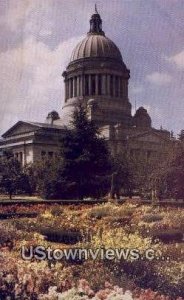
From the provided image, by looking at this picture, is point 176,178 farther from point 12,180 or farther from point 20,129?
point 20,129

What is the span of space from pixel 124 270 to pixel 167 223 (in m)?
2.96

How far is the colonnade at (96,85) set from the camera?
115 feet

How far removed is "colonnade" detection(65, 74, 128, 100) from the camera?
115ft

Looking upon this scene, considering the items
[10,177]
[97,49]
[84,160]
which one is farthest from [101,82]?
[84,160]

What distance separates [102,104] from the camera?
1409 inches

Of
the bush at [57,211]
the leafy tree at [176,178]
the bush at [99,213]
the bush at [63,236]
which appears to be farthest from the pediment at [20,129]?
the bush at [63,236]

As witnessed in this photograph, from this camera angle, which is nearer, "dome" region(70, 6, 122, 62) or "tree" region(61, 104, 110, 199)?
"tree" region(61, 104, 110, 199)

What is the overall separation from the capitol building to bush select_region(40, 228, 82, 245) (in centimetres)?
1968

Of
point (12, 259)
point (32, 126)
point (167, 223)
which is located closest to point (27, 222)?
point (167, 223)

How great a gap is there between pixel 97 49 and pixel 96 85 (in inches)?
194

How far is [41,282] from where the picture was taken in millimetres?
4934

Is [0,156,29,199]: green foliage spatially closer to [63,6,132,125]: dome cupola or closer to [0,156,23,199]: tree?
[0,156,23,199]: tree

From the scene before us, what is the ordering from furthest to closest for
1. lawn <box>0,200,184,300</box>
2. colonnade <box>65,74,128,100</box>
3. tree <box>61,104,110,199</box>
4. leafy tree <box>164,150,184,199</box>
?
colonnade <box>65,74,128,100</box> < tree <box>61,104,110,199</box> < leafy tree <box>164,150,184,199</box> < lawn <box>0,200,184,300</box>

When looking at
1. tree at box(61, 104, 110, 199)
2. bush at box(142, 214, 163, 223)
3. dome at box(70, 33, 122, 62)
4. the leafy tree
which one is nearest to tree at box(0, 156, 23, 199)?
tree at box(61, 104, 110, 199)
